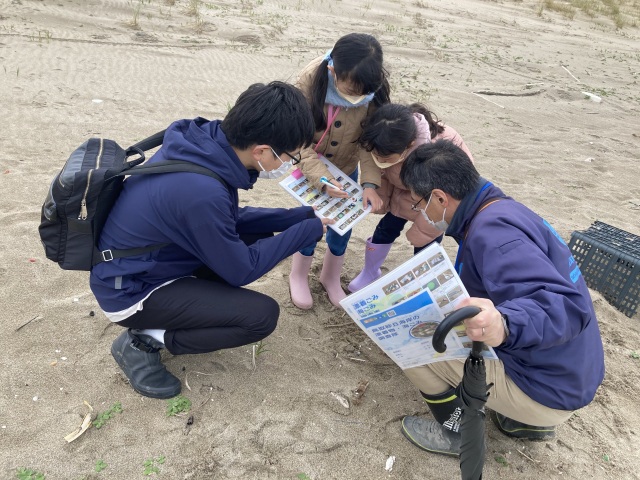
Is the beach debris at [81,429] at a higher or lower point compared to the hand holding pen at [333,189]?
lower

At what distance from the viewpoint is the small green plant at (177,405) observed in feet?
7.48

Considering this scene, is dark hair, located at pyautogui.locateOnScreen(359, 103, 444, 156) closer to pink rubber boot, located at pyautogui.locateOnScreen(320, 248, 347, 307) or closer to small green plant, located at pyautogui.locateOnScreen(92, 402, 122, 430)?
pink rubber boot, located at pyautogui.locateOnScreen(320, 248, 347, 307)

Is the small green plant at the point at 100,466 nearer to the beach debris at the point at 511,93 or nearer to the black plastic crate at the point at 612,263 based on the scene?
the black plastic crate at the point at 612,263

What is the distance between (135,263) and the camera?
2.12m

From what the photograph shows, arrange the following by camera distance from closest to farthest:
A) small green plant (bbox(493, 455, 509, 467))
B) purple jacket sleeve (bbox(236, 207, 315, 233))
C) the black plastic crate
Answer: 1. small green plant (bbox(493, 455, 509, 467))
2. purple jacket sleeve (bbox(236, 207, 315, 233))
3. the black plastic crate

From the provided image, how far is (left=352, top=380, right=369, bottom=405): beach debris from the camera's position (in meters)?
2.49

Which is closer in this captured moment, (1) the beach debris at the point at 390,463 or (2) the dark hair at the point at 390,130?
(1) the beach debris at the point at 390,463

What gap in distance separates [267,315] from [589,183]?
481 centimetres

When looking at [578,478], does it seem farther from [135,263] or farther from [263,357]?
[135,263]

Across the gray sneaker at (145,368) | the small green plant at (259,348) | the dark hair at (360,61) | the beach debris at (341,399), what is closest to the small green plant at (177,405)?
the gray sneaker at (145,368)

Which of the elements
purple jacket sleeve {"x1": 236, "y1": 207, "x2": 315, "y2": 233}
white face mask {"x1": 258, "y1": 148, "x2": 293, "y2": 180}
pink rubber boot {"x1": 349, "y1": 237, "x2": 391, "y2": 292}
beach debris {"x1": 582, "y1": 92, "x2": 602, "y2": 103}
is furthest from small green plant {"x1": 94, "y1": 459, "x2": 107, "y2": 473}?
beach debris {"x1": 582, "y1": 92, "x2": 602, "y2": 103}

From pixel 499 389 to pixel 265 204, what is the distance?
2.67m

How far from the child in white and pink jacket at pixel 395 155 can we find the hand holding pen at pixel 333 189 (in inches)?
10.2

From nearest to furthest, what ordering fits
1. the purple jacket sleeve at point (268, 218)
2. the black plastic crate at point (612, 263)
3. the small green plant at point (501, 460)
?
the small green plant at point (501, 460)
the purple jacket sleeve at point (268, 218)
the black plastic crate at point (612, 263)
